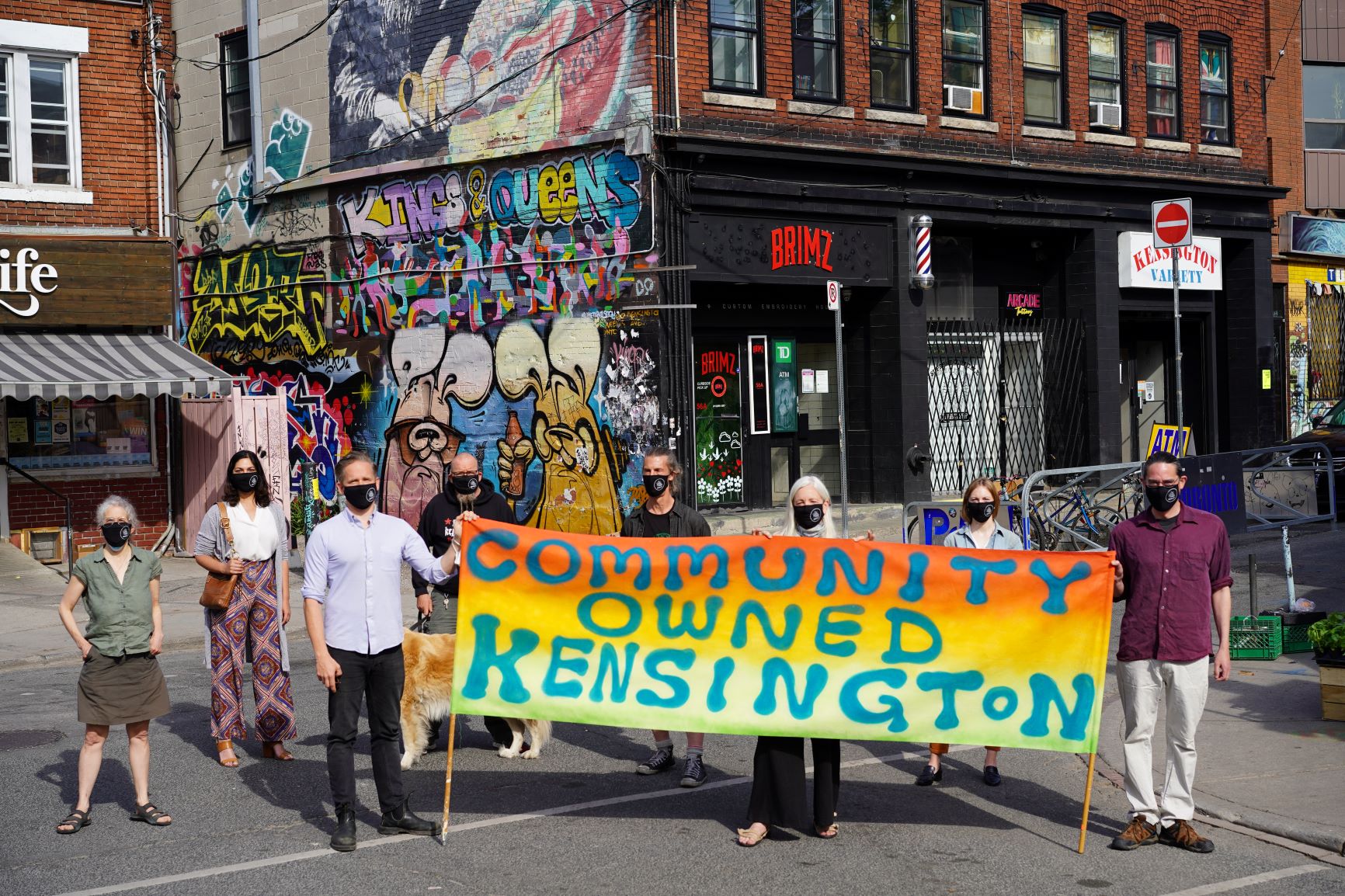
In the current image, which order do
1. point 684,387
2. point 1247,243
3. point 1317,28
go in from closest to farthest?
point 684,387, point 1247,243, point 1317,28

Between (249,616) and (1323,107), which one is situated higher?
(1323,107)

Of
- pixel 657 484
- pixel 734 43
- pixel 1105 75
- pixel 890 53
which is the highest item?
pixel 1105 75

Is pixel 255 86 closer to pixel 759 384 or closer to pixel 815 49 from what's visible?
pixel 815 49

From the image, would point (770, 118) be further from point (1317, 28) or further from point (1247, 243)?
point (1317, 28)

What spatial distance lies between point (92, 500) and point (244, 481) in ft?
40.0

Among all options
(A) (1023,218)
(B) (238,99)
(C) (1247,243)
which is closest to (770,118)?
(A) (1023,218)

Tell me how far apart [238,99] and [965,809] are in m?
18.6

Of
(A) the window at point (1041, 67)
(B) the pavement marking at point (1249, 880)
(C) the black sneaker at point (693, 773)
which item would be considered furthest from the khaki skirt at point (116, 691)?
(A) the window at point (1041, 67)

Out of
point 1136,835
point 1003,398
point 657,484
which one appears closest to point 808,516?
point 657,484

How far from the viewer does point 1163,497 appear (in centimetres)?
669

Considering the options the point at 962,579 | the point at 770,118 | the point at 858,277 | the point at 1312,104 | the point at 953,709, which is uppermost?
the point at 1312,104

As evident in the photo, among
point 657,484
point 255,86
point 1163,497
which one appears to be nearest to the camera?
point 1163,497

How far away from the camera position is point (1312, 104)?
27703mm

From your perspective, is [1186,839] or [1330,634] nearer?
[1186,839]
